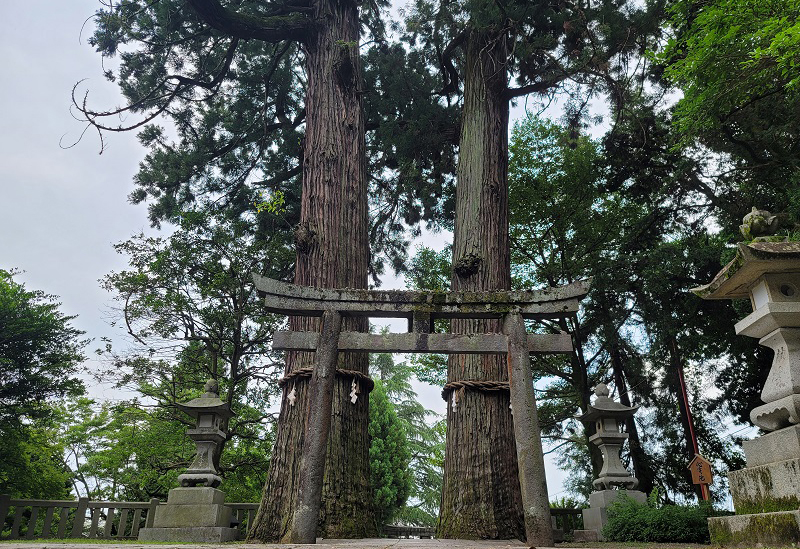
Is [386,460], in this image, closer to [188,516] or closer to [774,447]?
[188,516]

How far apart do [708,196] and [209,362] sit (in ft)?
36.3

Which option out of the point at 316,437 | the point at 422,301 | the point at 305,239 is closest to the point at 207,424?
the point at 305,239

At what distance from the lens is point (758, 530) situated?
336 cm

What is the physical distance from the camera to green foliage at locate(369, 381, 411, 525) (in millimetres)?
15883

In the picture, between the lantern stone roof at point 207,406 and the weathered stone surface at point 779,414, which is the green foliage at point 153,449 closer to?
the lantern stone roof at point 207,406

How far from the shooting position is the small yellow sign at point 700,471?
→ 9.82 meters

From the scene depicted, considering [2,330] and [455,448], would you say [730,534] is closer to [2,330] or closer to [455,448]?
[455,448]

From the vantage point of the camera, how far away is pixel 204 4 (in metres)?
6.82

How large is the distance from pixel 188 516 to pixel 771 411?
223 inches

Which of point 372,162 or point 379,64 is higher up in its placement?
point 379,64

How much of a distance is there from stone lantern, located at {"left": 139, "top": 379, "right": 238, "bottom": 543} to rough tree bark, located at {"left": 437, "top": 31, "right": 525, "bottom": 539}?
2563mm

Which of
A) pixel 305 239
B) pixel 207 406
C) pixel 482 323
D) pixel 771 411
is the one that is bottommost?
pixel 771 411

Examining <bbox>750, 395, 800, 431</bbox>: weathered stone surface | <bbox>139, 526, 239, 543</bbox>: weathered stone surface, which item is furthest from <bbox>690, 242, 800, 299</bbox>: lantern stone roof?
<bbox>139, 526, 239, 543</bbox>: weathered stone surface

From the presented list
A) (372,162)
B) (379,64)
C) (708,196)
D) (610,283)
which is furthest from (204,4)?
(708,196)
